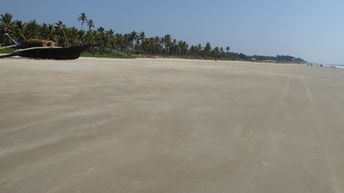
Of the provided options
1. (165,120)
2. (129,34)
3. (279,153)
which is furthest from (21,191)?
(129,34)

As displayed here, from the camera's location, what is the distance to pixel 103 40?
9175 cm

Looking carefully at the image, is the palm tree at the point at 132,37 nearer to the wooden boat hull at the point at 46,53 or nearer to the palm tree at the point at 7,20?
the palm tree at the point at 7,20

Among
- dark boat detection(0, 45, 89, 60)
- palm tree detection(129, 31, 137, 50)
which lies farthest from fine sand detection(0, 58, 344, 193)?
palm tree detection(129, 31, 137, 50)

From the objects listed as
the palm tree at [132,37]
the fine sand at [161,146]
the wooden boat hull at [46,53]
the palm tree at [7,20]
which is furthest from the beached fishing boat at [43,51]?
the palm tree at [132,37]

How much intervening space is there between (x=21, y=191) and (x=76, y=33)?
77.2 m

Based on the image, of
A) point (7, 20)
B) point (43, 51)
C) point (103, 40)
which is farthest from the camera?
point (103, 40)

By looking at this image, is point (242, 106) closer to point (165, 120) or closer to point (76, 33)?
point (165, 120)

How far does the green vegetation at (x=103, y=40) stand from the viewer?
64688mm

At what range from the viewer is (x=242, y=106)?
10.2 m

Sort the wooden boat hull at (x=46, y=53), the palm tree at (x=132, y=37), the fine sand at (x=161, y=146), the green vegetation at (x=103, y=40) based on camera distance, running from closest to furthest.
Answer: the fine sand at (x=161, y=146) → the wooden boat hull at (x=46, y=53) → the green vegetation at (x=103, y=40) → the palm tree at (x=132, y=37)

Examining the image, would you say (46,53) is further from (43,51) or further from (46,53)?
(43,51)

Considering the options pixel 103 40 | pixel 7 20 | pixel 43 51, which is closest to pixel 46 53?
pixel 43 51

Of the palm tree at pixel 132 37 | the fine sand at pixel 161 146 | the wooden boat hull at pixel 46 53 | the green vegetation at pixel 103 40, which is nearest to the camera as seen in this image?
the fine sand at pixel 161 146

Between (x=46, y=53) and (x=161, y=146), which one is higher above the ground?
(x=161, y=146)
